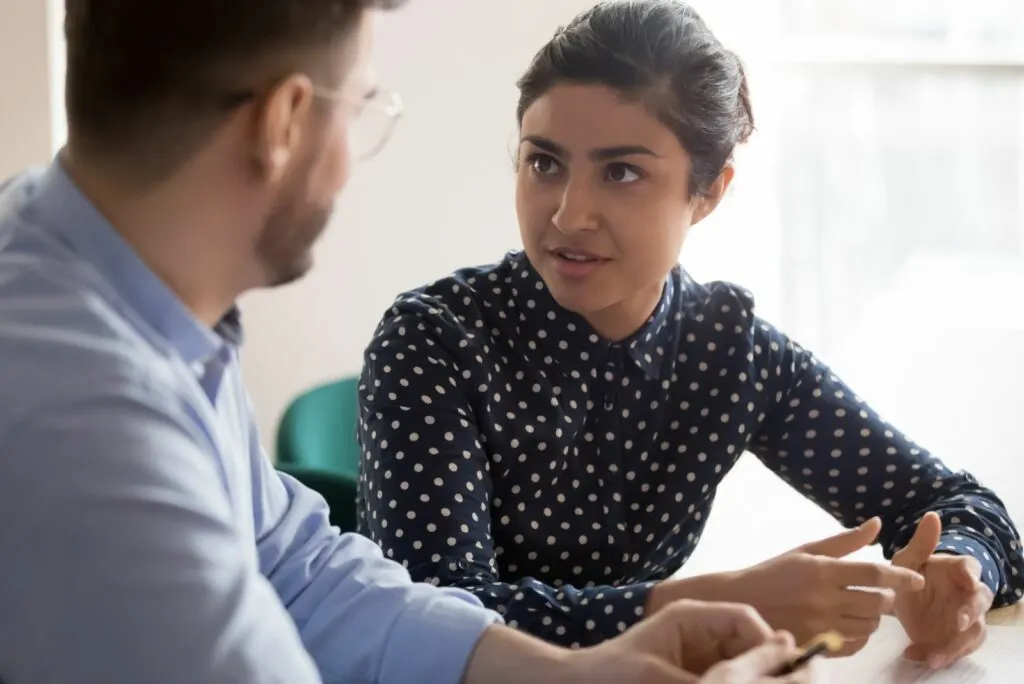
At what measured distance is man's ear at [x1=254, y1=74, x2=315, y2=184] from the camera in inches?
36.0

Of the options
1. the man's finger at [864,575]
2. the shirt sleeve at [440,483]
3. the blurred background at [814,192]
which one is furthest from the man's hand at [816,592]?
the blurred background at [814,192]

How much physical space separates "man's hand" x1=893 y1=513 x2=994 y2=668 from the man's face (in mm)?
795

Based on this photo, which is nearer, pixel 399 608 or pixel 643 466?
pixel 399 608

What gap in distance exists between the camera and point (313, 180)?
97 cm

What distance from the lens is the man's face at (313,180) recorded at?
0.96 metres

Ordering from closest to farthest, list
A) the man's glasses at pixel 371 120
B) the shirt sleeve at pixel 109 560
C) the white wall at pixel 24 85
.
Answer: the shirt sleeve at pixel 109 560, the man's glasses at pixel 371 120, the white wall at pixel 24 85

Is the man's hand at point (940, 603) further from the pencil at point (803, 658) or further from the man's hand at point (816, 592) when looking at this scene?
the pencil at point (803, 658)

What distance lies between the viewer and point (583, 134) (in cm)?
162

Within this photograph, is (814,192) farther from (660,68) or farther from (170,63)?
(170,63)

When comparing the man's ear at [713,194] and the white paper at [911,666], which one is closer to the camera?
the white paper at [911,666]

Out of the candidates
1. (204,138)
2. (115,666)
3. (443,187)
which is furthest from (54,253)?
(443,187)

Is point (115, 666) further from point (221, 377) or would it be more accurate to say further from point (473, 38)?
point (473, 38)

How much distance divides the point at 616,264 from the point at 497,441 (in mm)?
266

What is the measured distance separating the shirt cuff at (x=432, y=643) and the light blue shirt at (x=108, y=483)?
0.94 feet
